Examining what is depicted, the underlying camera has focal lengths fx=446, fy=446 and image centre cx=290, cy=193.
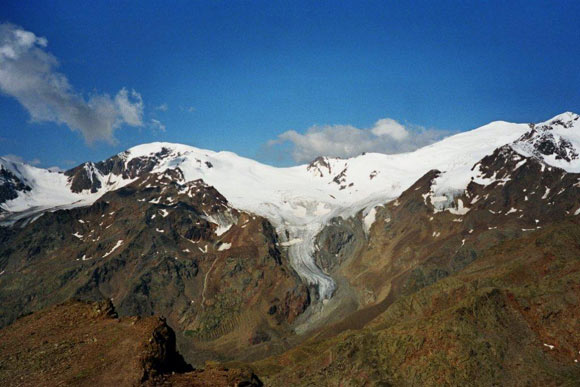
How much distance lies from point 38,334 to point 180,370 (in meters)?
13.3

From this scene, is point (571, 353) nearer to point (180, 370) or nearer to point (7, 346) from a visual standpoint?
point (180, 370)

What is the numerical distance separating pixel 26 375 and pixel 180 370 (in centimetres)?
1233

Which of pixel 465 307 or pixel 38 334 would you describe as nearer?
pixel 38 334

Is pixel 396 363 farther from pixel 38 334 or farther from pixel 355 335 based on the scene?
pixel 38 334

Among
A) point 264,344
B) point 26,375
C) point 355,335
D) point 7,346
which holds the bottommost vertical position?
point 264,344

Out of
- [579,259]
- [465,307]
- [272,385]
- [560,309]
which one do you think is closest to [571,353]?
[560,309]

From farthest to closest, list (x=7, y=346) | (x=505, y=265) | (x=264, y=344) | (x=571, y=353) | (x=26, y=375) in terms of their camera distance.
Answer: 1. (x=264, y=344)
2. (x=505, y=265)
3. (x=571, y=353)
4. (x=7, y=346)
5. (x=26, y=375)

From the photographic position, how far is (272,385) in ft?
295

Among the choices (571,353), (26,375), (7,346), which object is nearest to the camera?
(26,375)

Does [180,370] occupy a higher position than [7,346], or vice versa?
[7,346]

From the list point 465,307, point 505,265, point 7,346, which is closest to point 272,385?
point 465,307

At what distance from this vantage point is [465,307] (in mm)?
85250

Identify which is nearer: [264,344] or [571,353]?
[571,353]

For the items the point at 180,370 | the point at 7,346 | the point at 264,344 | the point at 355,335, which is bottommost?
the point at 264,344
